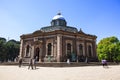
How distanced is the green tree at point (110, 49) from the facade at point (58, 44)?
10.7m

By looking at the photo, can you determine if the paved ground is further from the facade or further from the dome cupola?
the dome cupola

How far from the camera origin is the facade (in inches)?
1130

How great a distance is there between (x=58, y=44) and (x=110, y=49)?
20.8 m

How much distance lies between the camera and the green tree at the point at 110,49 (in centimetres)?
4312

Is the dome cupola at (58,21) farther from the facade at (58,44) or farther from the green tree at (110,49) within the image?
the green tree at (110,49)

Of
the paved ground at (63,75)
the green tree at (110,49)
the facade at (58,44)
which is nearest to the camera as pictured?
the paved ground at (63,75)

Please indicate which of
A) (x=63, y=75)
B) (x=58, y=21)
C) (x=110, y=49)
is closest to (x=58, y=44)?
(x=58, y=21)

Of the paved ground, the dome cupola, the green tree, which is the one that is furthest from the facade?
the paved ground

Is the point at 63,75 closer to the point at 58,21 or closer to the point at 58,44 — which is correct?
the point at 58,44

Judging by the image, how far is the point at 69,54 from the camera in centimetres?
2922

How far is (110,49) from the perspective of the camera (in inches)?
1699

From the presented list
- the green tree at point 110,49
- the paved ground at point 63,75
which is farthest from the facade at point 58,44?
the paved ground at point 63,75

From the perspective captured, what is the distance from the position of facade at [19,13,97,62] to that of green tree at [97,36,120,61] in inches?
421

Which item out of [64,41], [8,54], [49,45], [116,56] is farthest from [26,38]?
[116,56]
